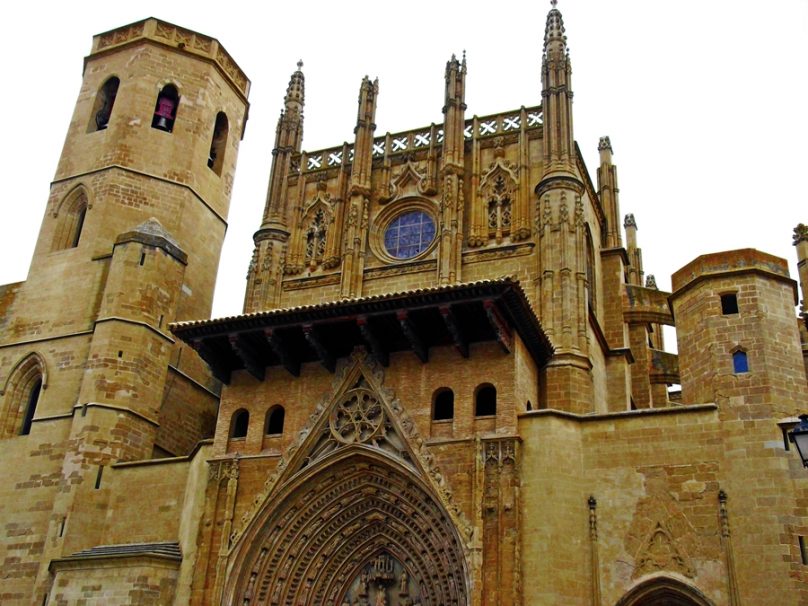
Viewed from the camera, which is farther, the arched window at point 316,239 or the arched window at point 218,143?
the arched window at point 218,143

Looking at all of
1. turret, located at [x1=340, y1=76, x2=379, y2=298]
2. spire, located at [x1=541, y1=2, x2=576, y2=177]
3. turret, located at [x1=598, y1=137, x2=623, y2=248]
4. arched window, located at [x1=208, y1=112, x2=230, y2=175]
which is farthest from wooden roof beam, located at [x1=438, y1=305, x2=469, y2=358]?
arched window, located at [x1=208, y1=112, x2=230, y2=175]

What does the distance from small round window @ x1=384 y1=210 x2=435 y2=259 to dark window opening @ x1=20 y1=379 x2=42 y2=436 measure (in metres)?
8.59

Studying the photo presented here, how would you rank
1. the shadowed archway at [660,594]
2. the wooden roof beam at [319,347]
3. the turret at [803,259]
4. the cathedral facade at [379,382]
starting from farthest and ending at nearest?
the turret at [803,259]
the wooden roof beam at [319,347]
the cathedral facade at [379,382]
the shadowed archway at [660,594]

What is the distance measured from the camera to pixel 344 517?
52.5 feet

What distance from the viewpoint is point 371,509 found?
625 inches

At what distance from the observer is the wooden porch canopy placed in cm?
1515

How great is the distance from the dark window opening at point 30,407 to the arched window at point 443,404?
32.2ft

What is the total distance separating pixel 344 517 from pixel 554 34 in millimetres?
12485

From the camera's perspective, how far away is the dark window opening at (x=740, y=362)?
14607mm

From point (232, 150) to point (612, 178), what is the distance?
11.0 m

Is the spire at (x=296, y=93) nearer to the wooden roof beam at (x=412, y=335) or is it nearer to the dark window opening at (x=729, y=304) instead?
the wooden roof beam at (x=412, y=335)

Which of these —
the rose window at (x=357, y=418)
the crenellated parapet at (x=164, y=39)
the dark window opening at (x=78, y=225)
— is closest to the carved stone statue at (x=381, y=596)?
the rose window at (x=357, y=418)

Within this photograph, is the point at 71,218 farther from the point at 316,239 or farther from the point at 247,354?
the point at 247,354

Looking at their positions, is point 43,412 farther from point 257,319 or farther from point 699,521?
point 699,521
